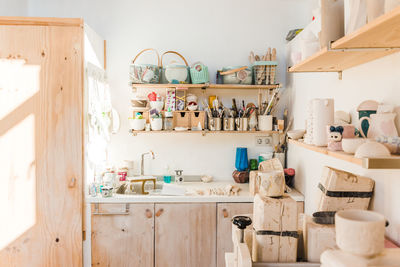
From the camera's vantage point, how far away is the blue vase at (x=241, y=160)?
2.84m

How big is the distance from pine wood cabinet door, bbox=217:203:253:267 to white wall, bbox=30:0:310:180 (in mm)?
871

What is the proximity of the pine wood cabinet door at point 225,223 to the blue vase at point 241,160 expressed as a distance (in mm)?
539

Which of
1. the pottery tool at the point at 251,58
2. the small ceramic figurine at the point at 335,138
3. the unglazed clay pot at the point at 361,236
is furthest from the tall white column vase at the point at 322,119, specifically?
the pottery tool at the point at 251,58

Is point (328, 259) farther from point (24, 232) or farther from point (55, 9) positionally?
point (55, 9)

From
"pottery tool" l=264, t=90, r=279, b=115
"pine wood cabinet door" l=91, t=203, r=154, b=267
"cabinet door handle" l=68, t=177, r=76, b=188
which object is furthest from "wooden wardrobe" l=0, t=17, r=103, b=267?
"pottery tool" l=264, t=90, r=279, b=115

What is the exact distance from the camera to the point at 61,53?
226 centimetres

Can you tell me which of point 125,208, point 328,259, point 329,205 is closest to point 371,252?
point 328,259

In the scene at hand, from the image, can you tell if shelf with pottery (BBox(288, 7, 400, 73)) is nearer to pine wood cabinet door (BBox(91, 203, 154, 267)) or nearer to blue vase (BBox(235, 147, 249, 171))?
blue vase (BBox(235, 147, 249, 171))

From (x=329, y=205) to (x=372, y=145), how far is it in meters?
0.44

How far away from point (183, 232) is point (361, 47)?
1.80 metres

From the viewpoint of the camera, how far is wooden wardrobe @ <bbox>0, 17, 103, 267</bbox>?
2223 millimetres


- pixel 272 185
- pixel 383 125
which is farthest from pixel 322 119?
pixel 272 185

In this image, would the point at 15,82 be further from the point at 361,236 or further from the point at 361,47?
the point at 361,236

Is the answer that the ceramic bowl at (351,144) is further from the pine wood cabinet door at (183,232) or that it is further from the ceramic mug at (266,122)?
the ceramic mug at (266,122)
